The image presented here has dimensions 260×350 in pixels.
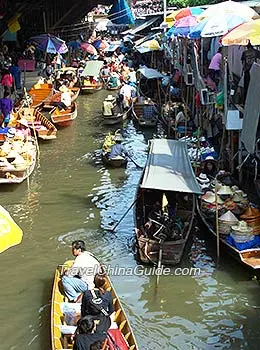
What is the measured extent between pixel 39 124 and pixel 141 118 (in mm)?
4334

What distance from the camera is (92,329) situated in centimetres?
683

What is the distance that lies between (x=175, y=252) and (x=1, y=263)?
11.2 feet

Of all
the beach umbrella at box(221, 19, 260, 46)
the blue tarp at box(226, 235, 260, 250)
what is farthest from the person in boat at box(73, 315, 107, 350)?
the beach umbrella at box(221, 19, 260, 46)

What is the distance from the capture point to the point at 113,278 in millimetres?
10875

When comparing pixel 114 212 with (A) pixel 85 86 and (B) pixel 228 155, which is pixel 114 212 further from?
(A) pixel 85 86

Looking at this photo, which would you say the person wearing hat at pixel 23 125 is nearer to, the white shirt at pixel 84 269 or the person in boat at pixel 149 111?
the person in boat at pixel 149 111

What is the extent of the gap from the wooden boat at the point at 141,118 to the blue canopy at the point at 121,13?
49.1 ft

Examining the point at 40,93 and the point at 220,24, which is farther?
the point at 40,93

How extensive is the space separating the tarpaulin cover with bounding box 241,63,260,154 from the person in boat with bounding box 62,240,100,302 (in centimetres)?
467

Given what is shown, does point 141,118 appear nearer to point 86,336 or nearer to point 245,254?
point 245,254

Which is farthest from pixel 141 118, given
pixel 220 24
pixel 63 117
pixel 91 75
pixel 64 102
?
pixel 91 75

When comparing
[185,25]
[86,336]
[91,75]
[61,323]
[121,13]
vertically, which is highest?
[185,25]

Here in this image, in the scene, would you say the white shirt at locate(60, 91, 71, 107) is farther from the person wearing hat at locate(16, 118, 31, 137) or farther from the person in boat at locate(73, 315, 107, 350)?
the person in boat at locate(73, 315, 107, 350)

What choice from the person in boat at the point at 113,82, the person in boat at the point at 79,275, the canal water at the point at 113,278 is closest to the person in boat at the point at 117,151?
the canal water at the point at 113,278
